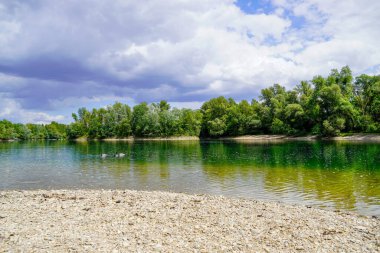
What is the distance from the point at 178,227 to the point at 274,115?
126 meters

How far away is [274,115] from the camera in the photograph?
13325cm

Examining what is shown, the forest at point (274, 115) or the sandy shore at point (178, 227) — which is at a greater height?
the forest at point (274, 115)

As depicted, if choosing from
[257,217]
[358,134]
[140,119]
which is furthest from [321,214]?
[140,119]

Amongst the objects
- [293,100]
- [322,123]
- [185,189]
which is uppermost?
[293,100]

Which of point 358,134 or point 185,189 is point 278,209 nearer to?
point 185,189

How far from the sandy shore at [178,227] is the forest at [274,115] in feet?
327

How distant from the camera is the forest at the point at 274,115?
107 metres

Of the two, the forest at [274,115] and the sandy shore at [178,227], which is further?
the forest at [274,115]

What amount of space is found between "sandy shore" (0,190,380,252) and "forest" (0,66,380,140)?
99.6 m

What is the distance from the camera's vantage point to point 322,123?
112000 millimetres

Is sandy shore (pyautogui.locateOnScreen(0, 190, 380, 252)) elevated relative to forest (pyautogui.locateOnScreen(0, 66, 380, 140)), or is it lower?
lower

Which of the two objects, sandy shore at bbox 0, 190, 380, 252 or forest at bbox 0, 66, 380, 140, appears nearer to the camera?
sandy shore at bbox 0, 190, 380, 252

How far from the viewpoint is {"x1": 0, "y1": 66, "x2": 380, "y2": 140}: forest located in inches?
4215

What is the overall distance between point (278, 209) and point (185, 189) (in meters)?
10.6
